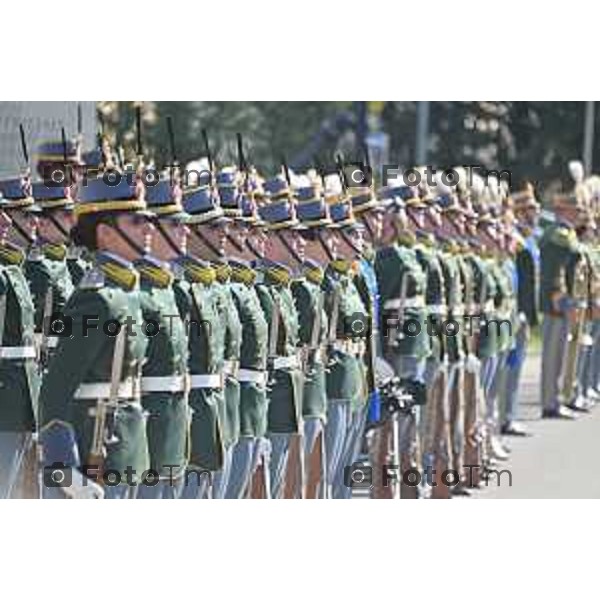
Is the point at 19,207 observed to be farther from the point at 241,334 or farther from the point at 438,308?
the point at 438,308

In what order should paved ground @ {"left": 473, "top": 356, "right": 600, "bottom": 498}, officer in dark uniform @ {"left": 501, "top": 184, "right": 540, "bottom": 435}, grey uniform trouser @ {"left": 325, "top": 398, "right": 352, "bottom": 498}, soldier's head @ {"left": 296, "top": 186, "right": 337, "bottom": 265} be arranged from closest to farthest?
soldier's head @ {"left": 296, "top": 186, "right": 337, "bottom": 265}
grey uniform trouser @ {"left": 325, "top": 398, "right": 352, "bottom": 498}
paved ground @ {"left": 473, "top": 356, "right": 600, "bottom": 498}
officer in dark uniform @ {"left": 501, "top": 184, "right": 540, "bottom": 435}

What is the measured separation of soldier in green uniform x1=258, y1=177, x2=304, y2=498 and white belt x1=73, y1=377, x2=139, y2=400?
4.58 ft

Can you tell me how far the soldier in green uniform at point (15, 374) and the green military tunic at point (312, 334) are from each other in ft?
4.59

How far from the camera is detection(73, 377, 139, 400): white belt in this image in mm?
8781

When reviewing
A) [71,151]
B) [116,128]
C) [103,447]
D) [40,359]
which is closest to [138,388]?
[103,447]

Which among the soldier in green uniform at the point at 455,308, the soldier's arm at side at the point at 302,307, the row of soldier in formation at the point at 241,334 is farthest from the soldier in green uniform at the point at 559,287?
the soldier's arm at side at the point at 302,307

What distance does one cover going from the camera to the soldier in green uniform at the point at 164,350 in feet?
30.1

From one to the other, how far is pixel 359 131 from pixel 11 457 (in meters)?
4.08

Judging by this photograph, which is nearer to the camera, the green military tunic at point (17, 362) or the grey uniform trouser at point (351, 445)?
the green military tunic at point (17, 362)

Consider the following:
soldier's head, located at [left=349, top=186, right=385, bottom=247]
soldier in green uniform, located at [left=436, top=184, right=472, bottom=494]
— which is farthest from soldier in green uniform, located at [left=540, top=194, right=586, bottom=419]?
soldier's head, located at [left=349, top=186, right=385, bottom=247]

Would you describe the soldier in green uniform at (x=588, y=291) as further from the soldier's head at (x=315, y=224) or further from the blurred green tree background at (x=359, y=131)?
the soldier's head at (x=315, y=224)

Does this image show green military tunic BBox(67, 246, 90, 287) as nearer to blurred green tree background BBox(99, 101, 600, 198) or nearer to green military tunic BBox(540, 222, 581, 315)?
blurred green tree background BBox(99, 101, 600, 198)

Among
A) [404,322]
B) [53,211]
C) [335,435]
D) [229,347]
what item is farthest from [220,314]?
[404,322]

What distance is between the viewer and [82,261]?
34.1ft
